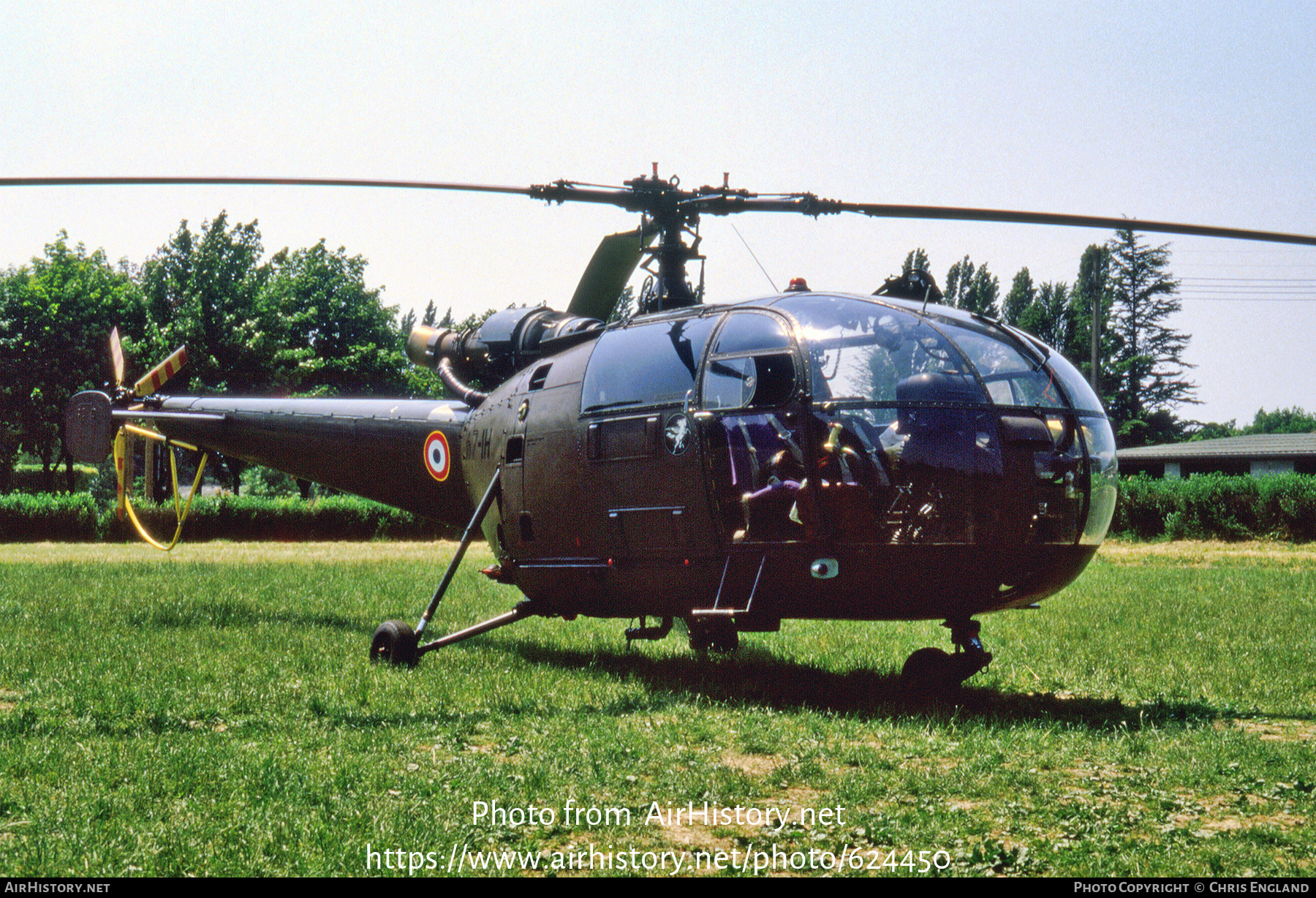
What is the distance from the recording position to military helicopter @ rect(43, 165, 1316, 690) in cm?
680

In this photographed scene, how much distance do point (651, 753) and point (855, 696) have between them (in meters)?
2.46

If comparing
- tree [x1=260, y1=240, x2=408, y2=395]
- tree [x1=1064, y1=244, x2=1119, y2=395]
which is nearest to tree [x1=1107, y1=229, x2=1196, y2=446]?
tree [x1=1064, y1=244, x2=1119, y2=395]

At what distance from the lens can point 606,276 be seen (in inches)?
409

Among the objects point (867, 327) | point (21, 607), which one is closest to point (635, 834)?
point (867, 327)

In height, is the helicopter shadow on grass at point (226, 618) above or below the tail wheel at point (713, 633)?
below

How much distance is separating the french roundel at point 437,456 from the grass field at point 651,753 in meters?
1.86

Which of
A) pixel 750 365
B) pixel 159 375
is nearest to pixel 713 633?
pixel 750 365

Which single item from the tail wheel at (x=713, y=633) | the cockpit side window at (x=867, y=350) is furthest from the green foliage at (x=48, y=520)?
the cockpit side window at (x=867, y=350)

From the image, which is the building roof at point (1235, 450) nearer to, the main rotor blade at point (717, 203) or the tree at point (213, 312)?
the tree at point (213, 312)

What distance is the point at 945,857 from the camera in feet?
14.4

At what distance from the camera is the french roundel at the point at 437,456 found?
11133 millimetres

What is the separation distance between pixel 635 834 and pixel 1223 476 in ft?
121

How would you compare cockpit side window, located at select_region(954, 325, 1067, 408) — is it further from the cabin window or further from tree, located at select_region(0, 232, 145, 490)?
tree, located at select_region(0, 232, 145, 490)

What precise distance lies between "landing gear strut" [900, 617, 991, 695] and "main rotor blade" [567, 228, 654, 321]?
4.27 meters
